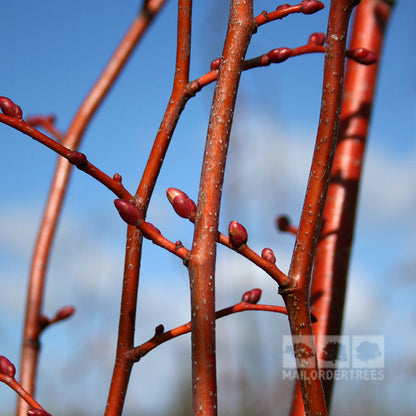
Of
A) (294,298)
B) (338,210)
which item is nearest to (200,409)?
(294,298)

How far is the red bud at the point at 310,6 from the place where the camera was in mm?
485

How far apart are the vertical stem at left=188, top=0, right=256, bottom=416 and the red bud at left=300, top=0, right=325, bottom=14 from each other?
16 centimetres

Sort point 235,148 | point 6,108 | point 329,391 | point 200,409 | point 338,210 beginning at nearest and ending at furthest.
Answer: point 200,409
point 6,108
point 329,391
point 338,210
point 235,148

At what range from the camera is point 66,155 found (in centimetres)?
39

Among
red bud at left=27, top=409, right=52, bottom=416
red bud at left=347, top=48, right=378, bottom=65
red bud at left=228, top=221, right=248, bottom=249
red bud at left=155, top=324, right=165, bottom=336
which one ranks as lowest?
red bud at left=27, top=409, right=52, bottom=416

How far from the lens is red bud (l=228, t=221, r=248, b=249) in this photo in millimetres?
335

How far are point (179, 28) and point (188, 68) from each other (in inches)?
1.4

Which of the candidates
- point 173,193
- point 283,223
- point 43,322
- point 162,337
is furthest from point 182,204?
point 43,322

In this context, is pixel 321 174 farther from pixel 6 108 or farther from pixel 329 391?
pixel 329 391

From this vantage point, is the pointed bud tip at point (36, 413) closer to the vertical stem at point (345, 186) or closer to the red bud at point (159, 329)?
the red bud at point (159, 329)

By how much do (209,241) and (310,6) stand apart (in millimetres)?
281

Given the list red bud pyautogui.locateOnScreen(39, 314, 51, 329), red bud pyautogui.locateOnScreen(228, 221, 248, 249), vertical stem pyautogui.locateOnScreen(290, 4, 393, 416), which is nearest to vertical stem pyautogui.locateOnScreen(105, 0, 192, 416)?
red bud pyautogui.locateOnScreen(228, 221, 248, 249)

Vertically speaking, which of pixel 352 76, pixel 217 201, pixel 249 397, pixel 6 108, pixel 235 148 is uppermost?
pixel 235 148

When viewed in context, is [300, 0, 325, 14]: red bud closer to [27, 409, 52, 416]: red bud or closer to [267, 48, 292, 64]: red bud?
[267, 48, 292, 64]: red bud
